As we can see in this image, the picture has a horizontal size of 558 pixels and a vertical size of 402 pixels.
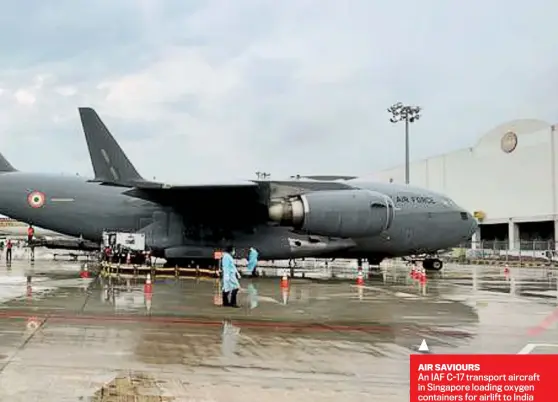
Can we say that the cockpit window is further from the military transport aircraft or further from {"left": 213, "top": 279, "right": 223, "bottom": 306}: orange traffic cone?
{"left": 213, "top": 279, "right": 223, "bottom": 306}: orange traffic cone

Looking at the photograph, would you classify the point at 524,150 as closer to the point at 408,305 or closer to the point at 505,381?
the point at 408,305

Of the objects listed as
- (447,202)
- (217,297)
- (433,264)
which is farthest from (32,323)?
(433,264)

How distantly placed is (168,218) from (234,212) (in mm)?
2593

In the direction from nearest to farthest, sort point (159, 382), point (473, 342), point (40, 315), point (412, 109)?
point (159, 382) < point (473, 342) < point (40, 315) < point (412, 109)

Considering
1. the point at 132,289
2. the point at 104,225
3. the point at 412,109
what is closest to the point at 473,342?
the point at 132,289

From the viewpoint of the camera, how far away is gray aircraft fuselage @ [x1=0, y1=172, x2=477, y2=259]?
23797 mm

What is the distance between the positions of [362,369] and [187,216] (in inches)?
665

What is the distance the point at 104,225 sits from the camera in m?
24.6

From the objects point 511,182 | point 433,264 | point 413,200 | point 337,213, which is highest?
point 511,182

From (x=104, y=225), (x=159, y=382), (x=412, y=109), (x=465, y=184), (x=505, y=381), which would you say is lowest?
(x=159, y=382)

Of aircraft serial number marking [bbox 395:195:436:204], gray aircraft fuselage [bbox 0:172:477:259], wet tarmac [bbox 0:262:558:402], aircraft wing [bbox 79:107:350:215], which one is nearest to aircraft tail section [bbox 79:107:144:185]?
aircraft wing [bbox 79:107:350:215]
